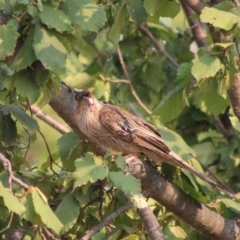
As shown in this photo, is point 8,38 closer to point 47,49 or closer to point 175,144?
point 47,49

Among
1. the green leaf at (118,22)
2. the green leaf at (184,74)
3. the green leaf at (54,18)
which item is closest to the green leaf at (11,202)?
the green leaf at (54,18)

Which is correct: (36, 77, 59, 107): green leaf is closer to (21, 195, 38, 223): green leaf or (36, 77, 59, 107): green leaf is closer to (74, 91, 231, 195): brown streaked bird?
(74, 91, 231, 195): brown streaked bird

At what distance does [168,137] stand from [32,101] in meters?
1.41

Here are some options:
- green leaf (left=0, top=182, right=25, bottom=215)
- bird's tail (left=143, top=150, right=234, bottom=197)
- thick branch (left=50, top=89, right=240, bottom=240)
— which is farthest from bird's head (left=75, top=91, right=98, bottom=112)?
green leaf (left=0, top=182, right=25, bottom=215)

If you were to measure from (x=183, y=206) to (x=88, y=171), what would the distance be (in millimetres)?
1081

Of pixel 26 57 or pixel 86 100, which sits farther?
pixel 86 100

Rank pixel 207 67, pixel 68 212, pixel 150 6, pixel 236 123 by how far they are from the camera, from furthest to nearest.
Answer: pixel 236 123 < pixel 150 6 < pixel 207 67 < pixel 68 212

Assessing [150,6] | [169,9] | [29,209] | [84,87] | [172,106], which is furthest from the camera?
[84,87]

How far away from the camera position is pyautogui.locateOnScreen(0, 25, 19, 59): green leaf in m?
4.82

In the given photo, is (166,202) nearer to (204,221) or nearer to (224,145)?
(204,221)

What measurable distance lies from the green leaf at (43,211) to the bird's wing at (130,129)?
1755 millimetres

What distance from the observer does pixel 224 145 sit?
805 centimetres

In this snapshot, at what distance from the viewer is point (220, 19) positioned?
538 centimetres

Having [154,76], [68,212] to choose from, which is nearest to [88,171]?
[68,212]
